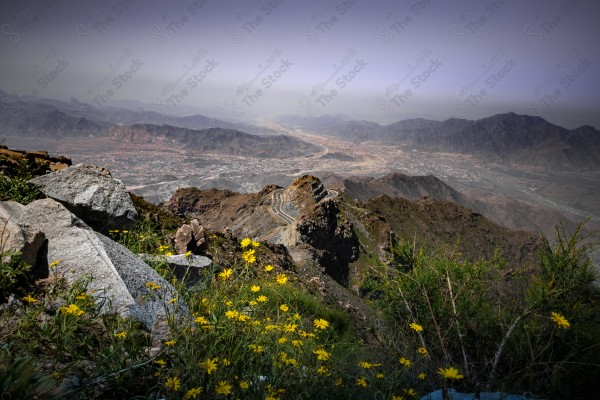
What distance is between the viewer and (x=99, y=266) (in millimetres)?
4512

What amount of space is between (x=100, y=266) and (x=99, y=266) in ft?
0.04

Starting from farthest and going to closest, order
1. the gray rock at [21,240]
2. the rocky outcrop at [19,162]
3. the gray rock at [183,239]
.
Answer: the gray rock at [183,239]
the rocky outcrop at [19,162]
the gray rock at [21,240]

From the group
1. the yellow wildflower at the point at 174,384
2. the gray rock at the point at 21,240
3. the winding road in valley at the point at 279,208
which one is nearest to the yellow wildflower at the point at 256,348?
the yellow wildflower at the point at 174,384

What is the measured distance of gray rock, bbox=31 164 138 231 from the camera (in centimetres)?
710

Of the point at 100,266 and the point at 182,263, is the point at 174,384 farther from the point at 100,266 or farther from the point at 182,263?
the point at 182,263

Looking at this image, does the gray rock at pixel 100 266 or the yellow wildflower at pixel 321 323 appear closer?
the yellow wildflower at pixel 321 323

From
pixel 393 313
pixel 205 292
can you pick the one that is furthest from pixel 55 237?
pixel 393 313

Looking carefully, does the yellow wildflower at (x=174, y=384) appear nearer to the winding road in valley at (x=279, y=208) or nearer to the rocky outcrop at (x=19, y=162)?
the rocky outcrop at (x=19, y=162)

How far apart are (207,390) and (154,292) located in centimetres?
213

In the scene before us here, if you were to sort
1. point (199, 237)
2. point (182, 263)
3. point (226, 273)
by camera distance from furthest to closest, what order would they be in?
point (199, 237), point (182, 263), point (226, 273)

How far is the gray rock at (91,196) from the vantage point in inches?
279

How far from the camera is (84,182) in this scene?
292 inches

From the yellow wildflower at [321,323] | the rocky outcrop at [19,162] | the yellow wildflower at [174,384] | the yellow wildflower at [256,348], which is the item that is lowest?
the yellow wildflower at [321,323]

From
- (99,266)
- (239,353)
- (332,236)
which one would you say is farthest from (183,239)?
(332,236)
